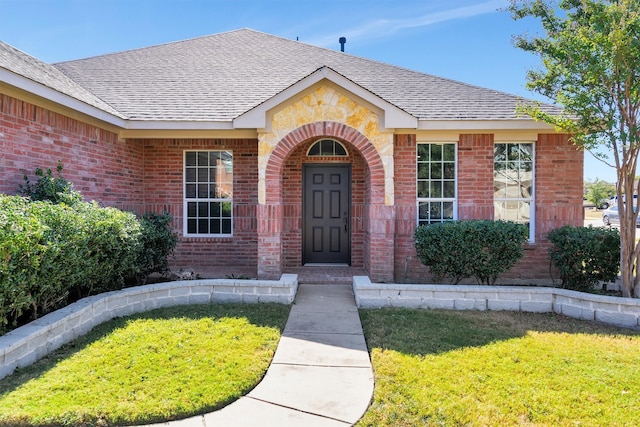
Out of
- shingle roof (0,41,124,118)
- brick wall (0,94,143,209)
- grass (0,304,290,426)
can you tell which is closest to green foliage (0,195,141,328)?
grass (0,304,290,426)

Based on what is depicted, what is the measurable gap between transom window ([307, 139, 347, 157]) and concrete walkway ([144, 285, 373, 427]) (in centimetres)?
435

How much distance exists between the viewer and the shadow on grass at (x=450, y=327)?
4.90m

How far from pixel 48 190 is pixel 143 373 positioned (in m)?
3.74

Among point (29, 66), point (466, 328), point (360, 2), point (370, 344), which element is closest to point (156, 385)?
point (370, 344)

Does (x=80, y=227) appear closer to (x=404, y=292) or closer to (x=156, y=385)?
(x=156, y=385)

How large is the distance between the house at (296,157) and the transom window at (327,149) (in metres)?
0.03

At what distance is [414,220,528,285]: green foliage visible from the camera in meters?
6.96

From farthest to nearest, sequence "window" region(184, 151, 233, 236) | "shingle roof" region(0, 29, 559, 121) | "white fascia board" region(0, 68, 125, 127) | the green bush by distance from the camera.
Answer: "window" region(184, 151, 233, 236), "shingle roof" region(0, 29, 559, 121), the green bush, "white fascia board" region(0, 68, 125, 127)

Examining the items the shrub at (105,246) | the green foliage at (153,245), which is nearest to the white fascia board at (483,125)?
the green foliage at (153,245)

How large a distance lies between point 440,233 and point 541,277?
10.2 ft

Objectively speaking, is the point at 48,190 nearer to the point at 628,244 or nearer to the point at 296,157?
the point at 296,157

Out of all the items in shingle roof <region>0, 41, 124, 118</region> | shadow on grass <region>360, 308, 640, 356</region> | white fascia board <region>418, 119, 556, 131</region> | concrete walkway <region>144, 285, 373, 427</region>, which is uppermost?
shingle roof <region>0, 41, 124, 118</region>

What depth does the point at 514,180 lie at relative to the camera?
8664mm

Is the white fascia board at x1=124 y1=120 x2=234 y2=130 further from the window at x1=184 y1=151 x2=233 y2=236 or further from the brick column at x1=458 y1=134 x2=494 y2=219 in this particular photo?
the brick column at x1=458 y1=134 x2=494 y2=219
